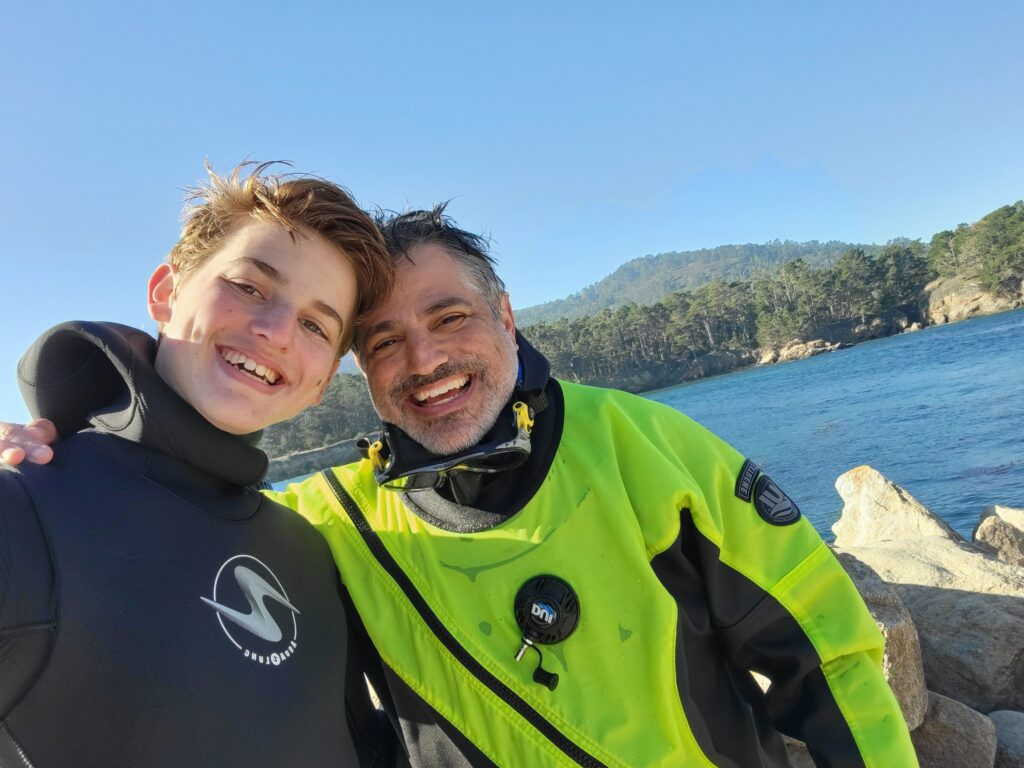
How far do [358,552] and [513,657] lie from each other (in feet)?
1.98

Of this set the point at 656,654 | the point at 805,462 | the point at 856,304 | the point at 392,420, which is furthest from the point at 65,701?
the point at 856,304

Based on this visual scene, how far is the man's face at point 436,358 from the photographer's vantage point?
1.97m

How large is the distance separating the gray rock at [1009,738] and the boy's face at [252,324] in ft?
14.2

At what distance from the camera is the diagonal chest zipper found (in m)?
1.57

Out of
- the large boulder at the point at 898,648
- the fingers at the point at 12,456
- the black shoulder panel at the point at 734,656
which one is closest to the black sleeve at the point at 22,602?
the fingers at the point at 12,456

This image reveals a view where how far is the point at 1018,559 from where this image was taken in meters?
6.32

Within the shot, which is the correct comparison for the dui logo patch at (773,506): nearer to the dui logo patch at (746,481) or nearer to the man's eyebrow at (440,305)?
the dui logo patch at (746,481)

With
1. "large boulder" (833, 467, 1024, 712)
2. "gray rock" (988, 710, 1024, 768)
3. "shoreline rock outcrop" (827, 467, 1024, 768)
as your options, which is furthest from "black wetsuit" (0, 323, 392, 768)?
"large boulder" (833, 467, 1024, 712)

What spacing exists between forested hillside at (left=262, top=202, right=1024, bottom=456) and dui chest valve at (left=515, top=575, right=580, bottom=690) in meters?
62.5

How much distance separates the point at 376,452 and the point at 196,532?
70 centimetres

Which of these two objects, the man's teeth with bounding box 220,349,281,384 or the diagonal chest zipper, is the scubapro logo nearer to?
the diagonal chest zipper

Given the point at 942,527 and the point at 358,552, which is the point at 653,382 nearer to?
the point at 942,527

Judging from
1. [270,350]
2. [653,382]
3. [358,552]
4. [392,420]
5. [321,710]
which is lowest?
[653,382]

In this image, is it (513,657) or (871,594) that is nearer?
(513,657)
